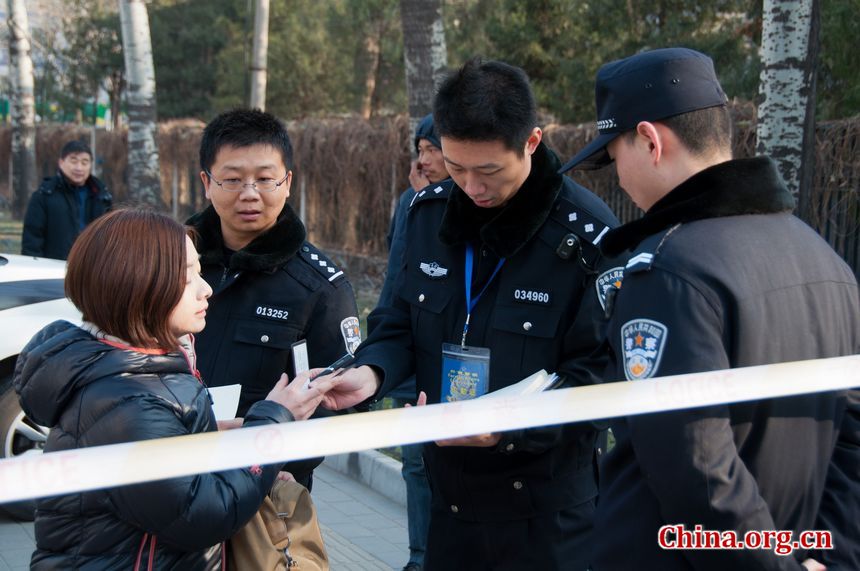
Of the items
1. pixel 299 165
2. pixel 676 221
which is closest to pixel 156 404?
pixel 676 221

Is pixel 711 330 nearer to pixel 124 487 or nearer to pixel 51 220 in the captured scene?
pixel 124 487

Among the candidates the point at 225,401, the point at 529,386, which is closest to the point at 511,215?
the point at 529,386

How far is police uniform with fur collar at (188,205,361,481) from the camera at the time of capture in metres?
3.35

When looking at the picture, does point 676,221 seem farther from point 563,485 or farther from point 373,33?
point 373,33

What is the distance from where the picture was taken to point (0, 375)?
5.96 meters

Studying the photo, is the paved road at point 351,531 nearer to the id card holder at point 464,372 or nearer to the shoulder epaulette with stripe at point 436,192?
the id card holder at point 464,372

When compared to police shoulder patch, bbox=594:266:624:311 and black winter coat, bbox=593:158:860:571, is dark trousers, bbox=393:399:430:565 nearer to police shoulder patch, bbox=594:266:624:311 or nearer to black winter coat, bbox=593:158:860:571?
police shoulder patch, bbox=594:266:624:311

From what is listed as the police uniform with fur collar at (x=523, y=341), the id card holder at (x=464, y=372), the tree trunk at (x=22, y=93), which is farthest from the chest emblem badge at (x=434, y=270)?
the tree trunk at (x=22, y=93)

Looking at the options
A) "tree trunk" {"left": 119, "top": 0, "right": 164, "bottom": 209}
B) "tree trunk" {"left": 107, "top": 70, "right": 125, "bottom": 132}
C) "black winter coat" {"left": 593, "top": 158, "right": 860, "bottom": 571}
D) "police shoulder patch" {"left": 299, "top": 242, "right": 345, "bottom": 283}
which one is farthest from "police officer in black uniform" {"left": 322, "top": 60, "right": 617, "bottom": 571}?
"tree trunk" {"left": 107, "top": 70, "right": 125, "bottom": 132}

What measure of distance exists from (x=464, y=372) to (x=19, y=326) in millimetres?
3810

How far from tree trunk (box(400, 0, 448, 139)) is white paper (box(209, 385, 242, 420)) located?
285 inches

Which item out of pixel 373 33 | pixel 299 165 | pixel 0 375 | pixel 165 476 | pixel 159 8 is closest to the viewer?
pixel 165 476

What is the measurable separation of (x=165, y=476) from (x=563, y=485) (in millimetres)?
1272

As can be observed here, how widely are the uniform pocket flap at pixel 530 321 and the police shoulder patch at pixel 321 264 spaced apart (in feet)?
A: 2.59
